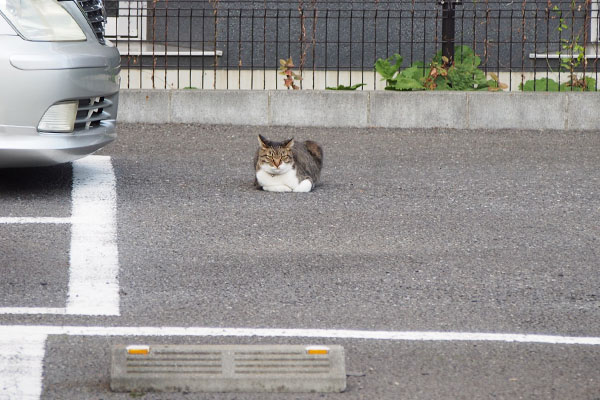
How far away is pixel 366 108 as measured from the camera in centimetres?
1124

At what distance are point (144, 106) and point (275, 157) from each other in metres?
3.92

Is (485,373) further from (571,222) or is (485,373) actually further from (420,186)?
(420,186)

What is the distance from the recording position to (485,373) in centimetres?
408

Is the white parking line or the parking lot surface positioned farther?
the white parking line

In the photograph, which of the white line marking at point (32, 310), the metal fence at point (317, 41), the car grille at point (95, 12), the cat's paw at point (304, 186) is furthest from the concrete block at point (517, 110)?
Result: the white line marking at point (32, 310)

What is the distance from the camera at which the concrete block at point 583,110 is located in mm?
11273

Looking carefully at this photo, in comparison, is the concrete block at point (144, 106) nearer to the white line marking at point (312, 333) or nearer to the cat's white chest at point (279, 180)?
the cat's white chest at point (279, 180)

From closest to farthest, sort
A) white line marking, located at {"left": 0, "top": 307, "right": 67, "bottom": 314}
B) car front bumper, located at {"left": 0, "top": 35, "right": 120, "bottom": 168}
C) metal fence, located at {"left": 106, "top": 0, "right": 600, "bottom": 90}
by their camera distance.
Answer: white line marking, located at {"left": 0, "top": 307, "right": 67, "bottom": 314} → car front bumper, located at {"left": 0, "top": 35, "right": 120, "bottom": 168} → metal fence, located at {"left": 106, "top": 0, "right": 600, "bottom": 90}

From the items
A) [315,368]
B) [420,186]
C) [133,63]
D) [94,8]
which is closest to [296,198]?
[420,186]

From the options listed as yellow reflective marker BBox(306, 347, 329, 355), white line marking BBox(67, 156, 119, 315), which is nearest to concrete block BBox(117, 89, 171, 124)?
white line marking BBox(67, 156, 119, 315)

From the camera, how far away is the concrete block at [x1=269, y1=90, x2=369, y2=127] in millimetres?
11234

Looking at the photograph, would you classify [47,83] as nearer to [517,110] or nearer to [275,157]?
[275,157]

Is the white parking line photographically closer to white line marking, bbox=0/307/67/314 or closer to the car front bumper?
white line marking, bbox=0/307/67/314

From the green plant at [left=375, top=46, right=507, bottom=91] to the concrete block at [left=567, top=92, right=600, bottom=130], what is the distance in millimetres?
875
